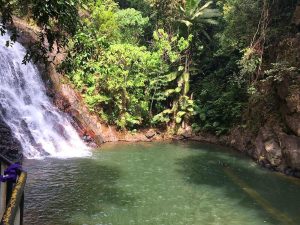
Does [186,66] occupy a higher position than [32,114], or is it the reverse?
[186,66]

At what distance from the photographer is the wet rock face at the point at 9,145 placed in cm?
1621

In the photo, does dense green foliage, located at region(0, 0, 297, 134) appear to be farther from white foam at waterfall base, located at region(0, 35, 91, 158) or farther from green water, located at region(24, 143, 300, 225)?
green water, located at region(24, 143, 300, 225)

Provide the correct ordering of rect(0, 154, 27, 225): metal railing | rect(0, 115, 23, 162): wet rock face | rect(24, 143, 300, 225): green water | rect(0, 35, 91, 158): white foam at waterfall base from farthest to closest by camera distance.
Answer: rect(0, 35, 91, 158): white foam at waterfall base < rect(0, 115, 23, 162): wet rock face < rect(24, 143, 300, 225): green water < rect(0, 154, 27, 225): metal railing

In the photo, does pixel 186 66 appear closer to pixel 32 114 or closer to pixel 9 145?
pixel 32 114

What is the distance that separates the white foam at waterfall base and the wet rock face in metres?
0.57

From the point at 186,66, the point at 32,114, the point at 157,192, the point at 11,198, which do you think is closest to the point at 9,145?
the point at 32,114

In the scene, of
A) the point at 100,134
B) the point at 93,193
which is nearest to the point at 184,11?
the point at 100,134

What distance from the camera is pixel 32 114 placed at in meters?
22.0

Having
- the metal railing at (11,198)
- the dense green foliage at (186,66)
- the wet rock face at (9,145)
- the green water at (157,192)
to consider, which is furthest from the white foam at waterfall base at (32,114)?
the metal railing at (11,198)

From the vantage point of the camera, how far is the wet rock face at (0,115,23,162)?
16212 millimetres

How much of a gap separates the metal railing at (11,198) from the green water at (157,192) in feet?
21.8

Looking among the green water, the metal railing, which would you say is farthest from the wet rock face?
the metal railing

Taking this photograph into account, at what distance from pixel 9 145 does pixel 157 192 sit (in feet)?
24.4

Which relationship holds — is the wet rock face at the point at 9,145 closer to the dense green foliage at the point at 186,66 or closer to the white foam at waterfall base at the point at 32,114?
the white foam at waterfall base at the point at 32,114
